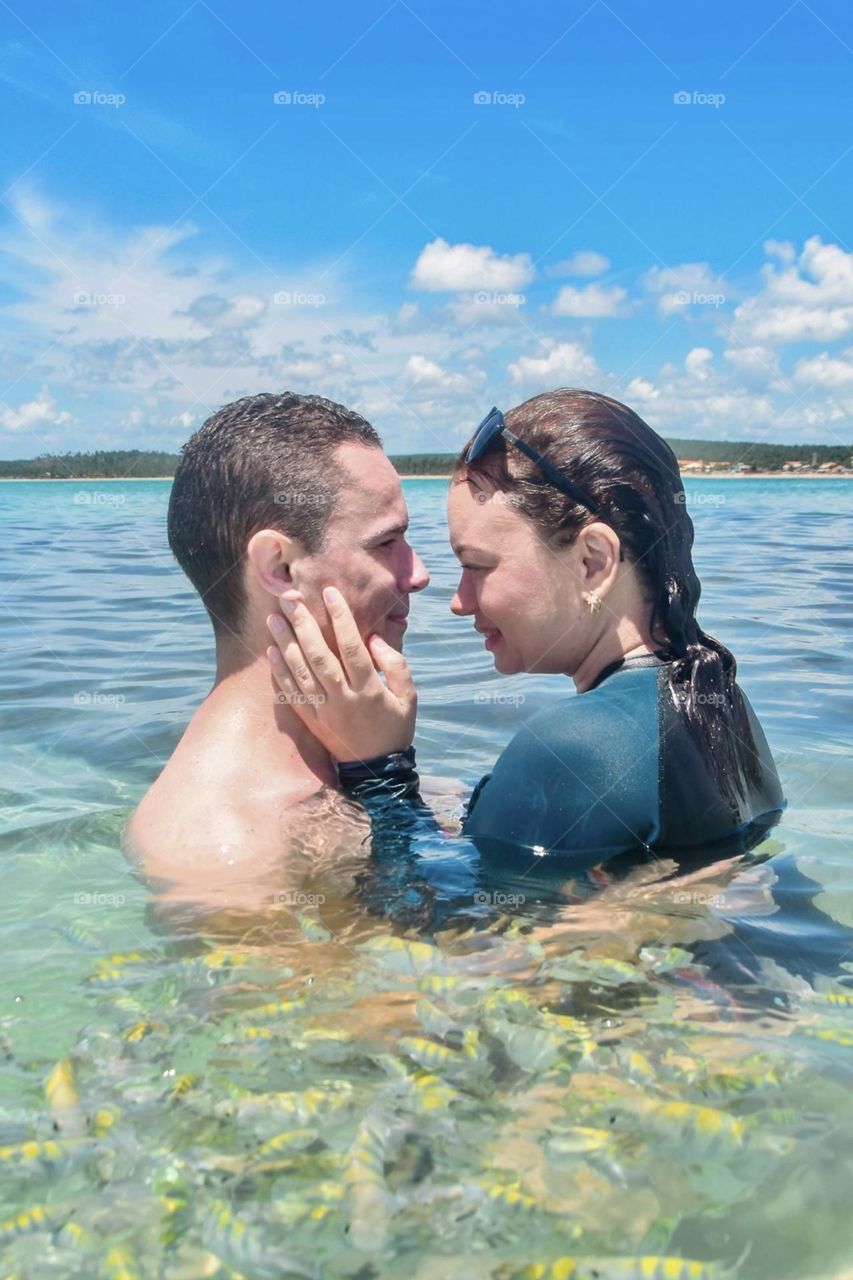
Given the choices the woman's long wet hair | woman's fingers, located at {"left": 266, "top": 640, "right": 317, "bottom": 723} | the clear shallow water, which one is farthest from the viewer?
woman's fingers, located at {"left": 266, "top": 640, "right": 317, "bottom": 723}

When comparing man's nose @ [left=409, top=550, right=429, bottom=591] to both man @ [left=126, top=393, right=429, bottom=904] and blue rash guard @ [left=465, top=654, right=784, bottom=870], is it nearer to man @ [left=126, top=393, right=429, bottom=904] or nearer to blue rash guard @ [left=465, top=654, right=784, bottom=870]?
man @ [left=126, top=393, right=429, bottom=904]

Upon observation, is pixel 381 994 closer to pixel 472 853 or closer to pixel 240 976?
pixel 240 976

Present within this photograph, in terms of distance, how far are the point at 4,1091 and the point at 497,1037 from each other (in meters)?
1.43

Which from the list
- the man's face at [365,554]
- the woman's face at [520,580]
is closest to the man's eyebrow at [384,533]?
the man's face at [365,554]

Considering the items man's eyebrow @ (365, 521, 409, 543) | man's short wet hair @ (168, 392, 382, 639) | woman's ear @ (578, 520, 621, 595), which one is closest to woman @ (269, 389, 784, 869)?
woman's ear @ (578, 520, 621, 595)

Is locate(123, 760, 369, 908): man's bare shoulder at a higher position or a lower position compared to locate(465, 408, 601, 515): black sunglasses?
lower

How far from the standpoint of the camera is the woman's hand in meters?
4.81

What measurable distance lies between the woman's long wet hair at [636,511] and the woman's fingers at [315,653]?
3.13ft

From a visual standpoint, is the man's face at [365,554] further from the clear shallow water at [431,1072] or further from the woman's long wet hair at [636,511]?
the clear shallow water at [431,1072]

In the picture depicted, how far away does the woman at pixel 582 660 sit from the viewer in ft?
14.4

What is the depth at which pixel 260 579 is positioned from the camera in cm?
493

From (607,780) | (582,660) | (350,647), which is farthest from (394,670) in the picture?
(607,780)

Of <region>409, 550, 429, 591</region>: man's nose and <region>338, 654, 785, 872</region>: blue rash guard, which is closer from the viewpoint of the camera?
<region>338, 654, 785, 872</region>: blue rash guard

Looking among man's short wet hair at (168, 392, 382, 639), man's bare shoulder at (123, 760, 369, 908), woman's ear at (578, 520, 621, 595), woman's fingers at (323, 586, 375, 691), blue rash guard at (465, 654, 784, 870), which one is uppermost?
man's short wet hair at (168, 392, 382, 639)
